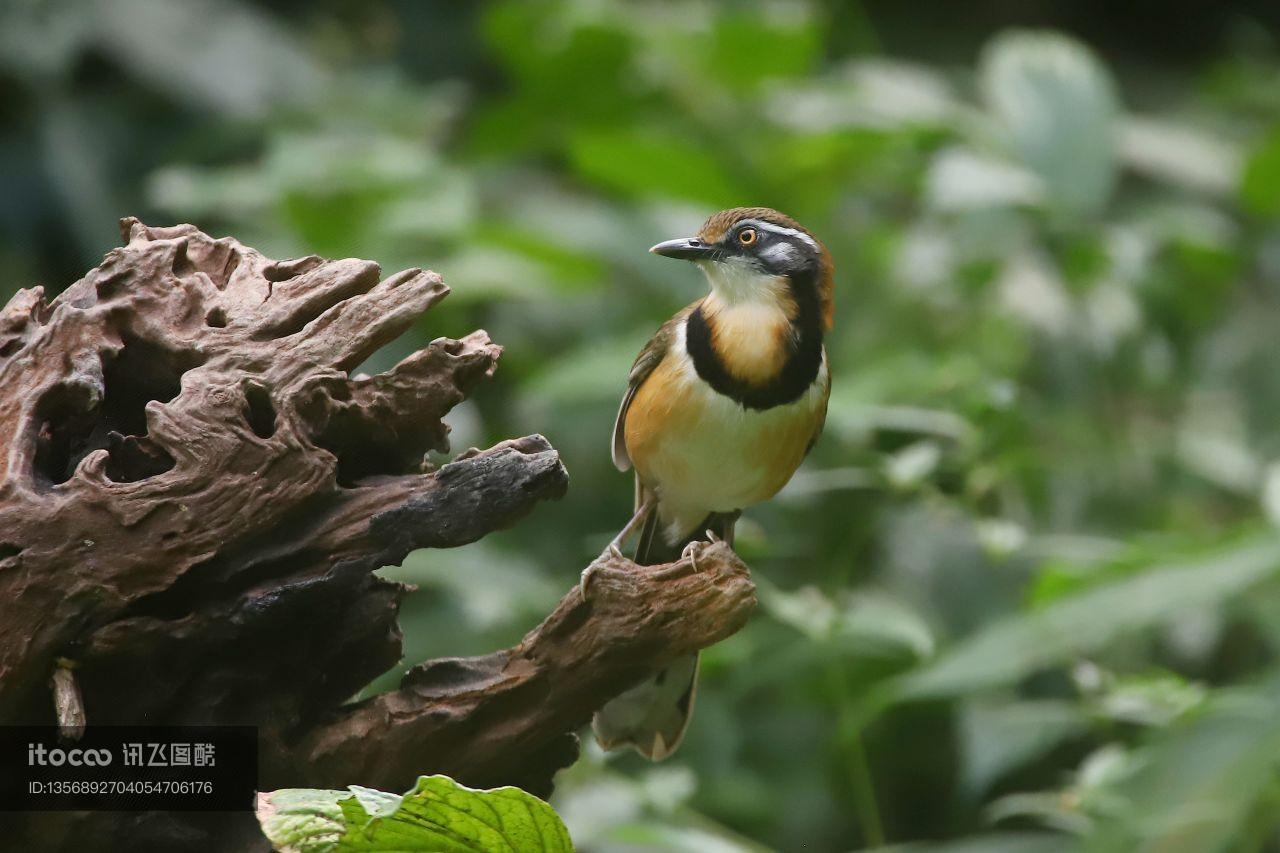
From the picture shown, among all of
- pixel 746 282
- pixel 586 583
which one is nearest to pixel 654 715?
pixel 586 583

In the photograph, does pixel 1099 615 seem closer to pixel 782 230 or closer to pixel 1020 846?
pixel 1020 846

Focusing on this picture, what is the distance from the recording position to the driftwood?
8.59 feet

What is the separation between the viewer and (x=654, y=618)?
279cm

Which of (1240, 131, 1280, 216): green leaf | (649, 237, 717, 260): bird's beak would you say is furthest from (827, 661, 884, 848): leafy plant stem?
(1240, 131, 1280, 216): green leaf

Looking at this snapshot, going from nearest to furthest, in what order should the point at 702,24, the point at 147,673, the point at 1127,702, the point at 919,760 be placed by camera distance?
the point at 147,673 < the point at 1127,702 < the point at 919,760 < the point at 702,24

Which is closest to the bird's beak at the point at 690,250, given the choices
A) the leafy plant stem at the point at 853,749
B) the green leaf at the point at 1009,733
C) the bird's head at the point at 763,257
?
the bird's head at the point at 763,257

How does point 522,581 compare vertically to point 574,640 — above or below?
above

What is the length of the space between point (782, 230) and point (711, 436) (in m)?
0.51

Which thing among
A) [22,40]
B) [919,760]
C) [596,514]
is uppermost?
[22,40]

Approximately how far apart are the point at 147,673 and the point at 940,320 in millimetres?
4853

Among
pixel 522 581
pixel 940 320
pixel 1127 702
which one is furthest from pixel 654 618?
pixel 940 320

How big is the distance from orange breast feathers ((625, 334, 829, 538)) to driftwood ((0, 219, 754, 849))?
0.55m

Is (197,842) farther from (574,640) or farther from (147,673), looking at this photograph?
(574,640)

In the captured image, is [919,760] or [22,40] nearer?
[919,760]
